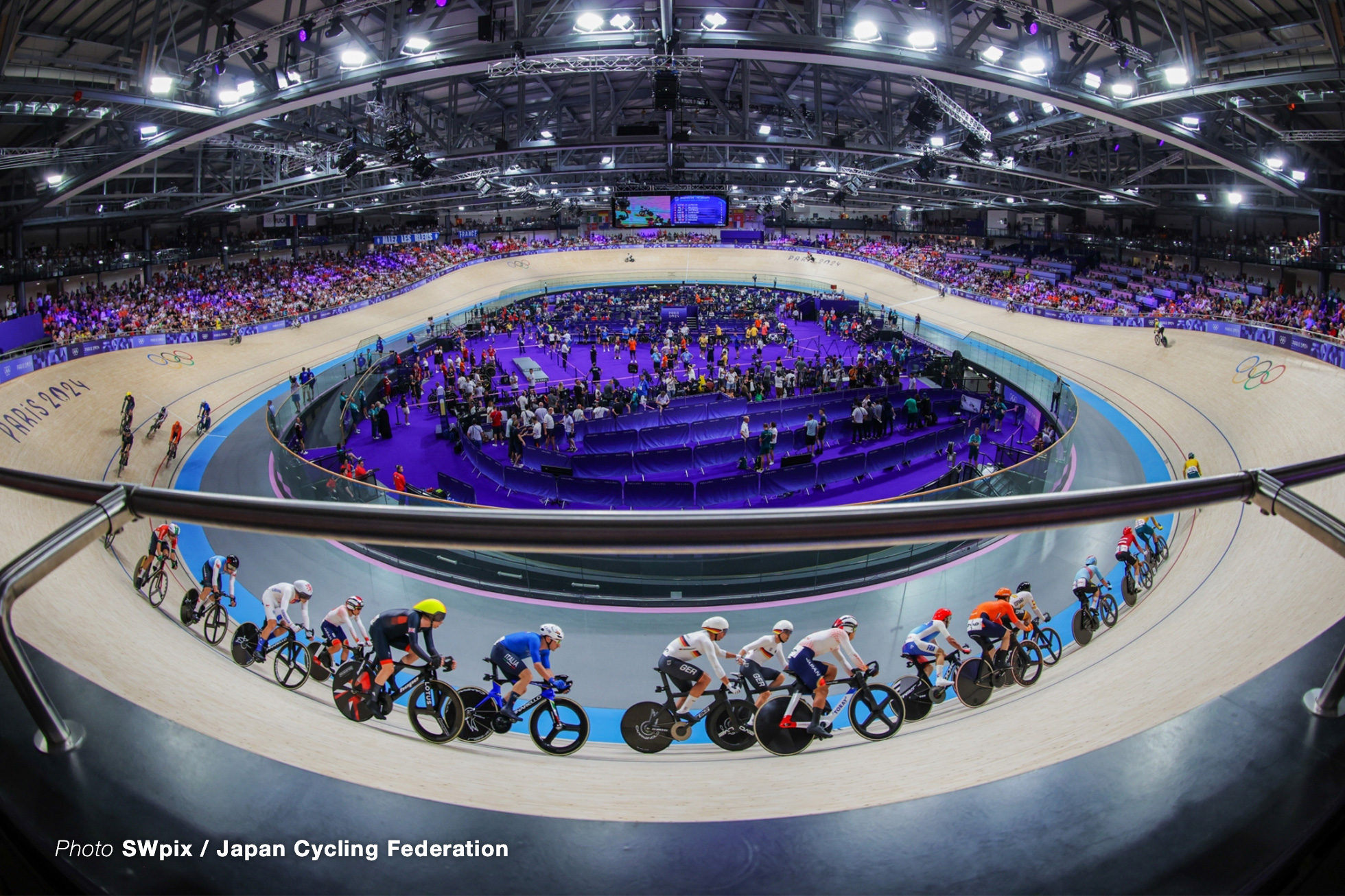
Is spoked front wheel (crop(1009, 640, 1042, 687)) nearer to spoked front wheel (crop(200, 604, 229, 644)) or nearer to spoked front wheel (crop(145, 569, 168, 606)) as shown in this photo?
spoked front wheel (crop(200, 604, 229, 644))

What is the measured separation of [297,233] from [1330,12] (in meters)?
51.7

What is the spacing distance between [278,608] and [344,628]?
1469 millimetres

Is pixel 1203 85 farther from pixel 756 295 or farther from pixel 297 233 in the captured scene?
pixel 297 233

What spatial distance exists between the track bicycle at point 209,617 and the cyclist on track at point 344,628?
123 inches

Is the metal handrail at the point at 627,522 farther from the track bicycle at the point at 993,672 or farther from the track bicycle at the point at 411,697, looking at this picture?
the track bicycle at the point at 993,672

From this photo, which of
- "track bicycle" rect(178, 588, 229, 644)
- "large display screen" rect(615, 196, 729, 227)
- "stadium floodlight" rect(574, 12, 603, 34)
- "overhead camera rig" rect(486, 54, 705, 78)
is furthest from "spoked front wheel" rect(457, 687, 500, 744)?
"large display screen" rect(615, 196, 729, 227)

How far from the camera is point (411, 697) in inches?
147

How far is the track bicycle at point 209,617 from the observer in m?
8.02

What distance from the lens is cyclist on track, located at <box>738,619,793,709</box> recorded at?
3.37 metres

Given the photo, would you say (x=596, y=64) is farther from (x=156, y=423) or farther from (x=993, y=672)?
(x=993, y=672)

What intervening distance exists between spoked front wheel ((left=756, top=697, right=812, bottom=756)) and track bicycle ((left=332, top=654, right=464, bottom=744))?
153 centimetres

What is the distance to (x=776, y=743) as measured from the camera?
3.04 meters

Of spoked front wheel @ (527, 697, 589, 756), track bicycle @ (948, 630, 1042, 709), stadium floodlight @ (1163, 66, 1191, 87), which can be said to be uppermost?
stadium floodlight @ (1163, 66, 1191, 87)

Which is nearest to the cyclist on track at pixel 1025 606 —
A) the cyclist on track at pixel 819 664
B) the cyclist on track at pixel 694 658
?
the cyclist on track at pixel 819 664
